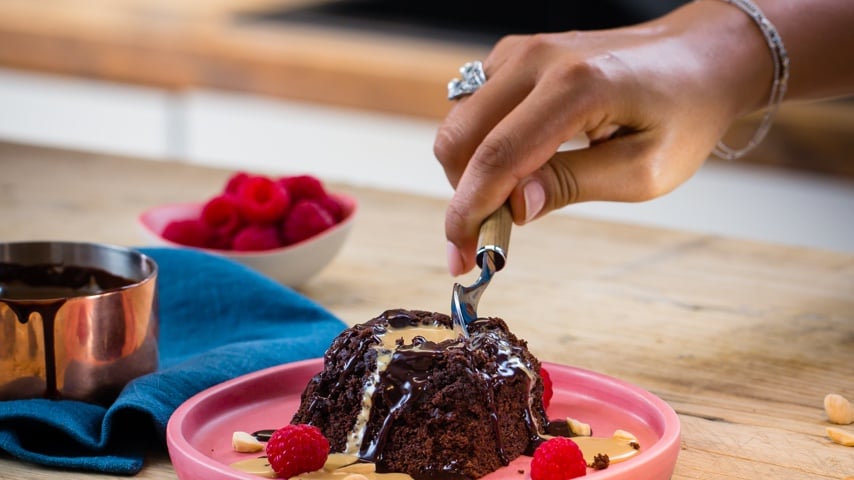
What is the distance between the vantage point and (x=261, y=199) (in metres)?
1.50

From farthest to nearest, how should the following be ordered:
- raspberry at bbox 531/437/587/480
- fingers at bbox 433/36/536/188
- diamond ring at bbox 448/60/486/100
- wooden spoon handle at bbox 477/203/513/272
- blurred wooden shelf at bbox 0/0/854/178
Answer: blurred wooden shelf at bbox 0/0/854/178 → diamond ring at bbox 448/60/486/100 → fingers at bbox 433/36/536/188 → wooden spoon handle at bbox 477/203/513/272 → raspberry at bbox 531/437/587/480

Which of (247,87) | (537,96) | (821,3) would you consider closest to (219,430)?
(537,96)

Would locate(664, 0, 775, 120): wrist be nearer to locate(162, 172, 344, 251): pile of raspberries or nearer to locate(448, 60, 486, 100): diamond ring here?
locate(448, 60, 486, 100): diamond ring

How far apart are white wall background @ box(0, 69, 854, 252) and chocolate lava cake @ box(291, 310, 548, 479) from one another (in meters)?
1.57

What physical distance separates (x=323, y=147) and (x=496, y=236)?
199 centimetres

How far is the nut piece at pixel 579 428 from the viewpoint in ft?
3.31

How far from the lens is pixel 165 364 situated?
123 centimetres

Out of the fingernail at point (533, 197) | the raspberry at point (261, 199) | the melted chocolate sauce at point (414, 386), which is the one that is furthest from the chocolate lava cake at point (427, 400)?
the raspberry at point (261, 199)

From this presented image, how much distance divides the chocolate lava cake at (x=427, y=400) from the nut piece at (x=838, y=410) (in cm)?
28

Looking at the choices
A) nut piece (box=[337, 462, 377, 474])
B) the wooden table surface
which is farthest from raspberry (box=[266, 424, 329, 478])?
the wooden table surface

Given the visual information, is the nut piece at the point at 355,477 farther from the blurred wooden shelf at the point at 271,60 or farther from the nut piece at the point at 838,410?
the blurred wooden shelf at the point at 271,60

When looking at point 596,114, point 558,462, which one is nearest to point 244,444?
point 558,462

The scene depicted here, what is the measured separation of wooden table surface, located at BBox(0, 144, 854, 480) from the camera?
3.54 feet

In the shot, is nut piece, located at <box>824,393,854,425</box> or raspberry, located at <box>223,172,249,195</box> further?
raspberry, located at <box>223,172,249,195</box>
